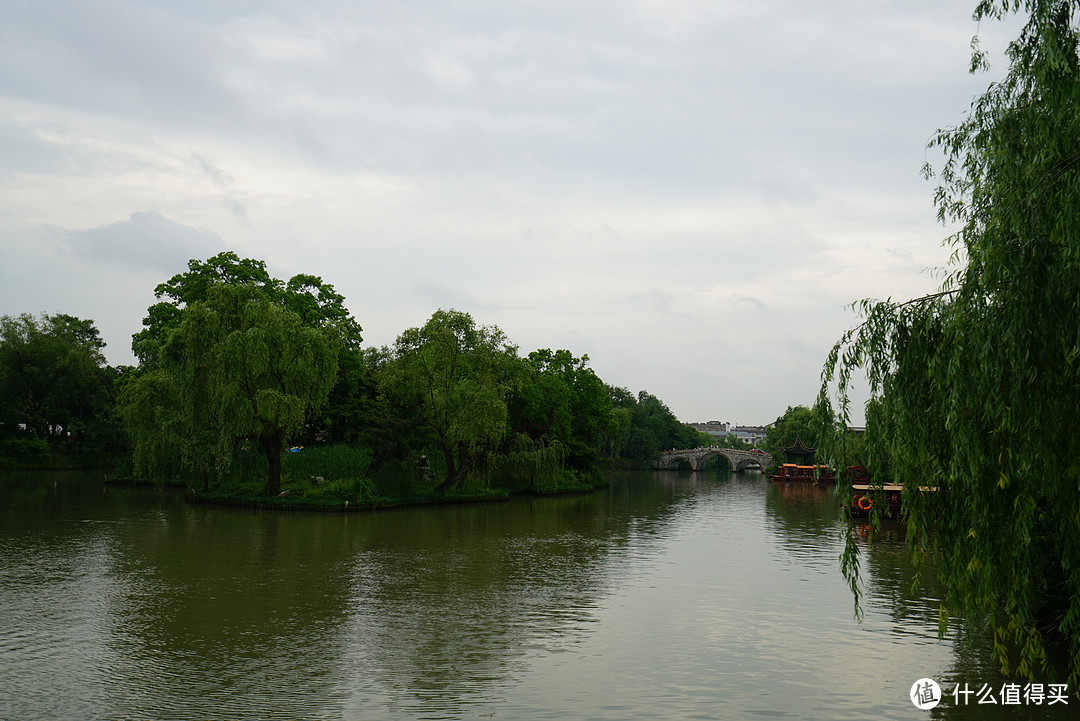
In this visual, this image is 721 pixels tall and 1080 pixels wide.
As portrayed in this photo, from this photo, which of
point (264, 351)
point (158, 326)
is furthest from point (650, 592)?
point (158, 326)

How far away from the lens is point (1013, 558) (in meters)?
8.20

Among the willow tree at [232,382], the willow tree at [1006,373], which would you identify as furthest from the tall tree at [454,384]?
the willow tree at [1006,373]

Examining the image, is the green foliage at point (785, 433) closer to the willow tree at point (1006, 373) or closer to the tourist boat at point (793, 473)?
the tourist boat at point (793, 473)

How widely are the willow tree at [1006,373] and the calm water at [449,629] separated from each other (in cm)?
286

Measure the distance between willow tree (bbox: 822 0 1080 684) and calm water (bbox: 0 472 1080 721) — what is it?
286 centimetres

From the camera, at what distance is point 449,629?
45.5 ft

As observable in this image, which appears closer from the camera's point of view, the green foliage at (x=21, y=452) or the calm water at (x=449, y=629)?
the calm water at (x=449, y=629)

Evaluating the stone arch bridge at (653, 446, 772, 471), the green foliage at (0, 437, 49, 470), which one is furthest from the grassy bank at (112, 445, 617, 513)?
the stone arch bridge at (653, 446, 772, 471)

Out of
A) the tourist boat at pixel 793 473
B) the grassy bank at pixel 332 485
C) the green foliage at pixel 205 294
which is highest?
the green foliage at pixel 205 294

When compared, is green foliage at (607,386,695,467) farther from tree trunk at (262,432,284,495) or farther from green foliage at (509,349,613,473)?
tree trunk at (262,432,284,495)

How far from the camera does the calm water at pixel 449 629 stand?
1012 cm

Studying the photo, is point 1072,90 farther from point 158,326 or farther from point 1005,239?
point 158,326

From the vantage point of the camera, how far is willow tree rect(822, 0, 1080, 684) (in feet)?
25.0

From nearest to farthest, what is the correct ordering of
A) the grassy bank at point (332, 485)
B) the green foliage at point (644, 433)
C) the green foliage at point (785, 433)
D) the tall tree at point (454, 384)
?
the grassy bank at point (332, 485) < the tall tree at point (454, 384) < the green foliage at point (785, 433) < the green foliage at point (644, 433)
